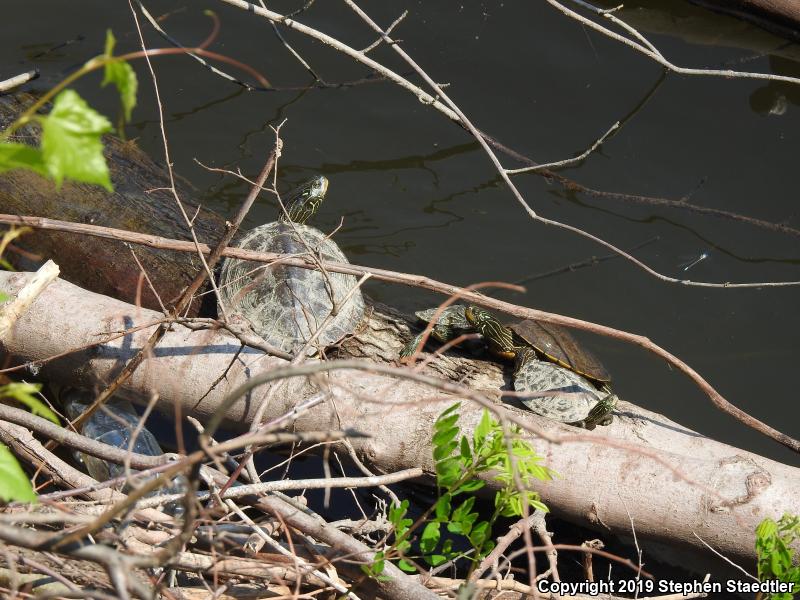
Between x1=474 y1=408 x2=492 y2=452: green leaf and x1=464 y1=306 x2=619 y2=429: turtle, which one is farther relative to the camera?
x1=464 y1=306 x2=619 y2=429: turtle

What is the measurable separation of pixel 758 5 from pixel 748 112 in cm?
84

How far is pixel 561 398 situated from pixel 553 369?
0.18 meters

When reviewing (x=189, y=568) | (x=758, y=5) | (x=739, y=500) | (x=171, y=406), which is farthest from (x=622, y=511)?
(x=758, y=5)

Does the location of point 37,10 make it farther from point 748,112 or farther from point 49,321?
point 748,112

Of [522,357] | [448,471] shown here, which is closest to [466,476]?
[448,471]

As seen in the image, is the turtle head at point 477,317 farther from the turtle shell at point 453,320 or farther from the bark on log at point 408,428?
the bark on log at point 408,428

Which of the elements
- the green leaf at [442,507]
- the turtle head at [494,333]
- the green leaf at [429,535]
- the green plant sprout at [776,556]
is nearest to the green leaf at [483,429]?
the green leaf at [442,507]

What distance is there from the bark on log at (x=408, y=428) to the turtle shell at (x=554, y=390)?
0.31 meters

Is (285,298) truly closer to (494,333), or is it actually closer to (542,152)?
(494,333)

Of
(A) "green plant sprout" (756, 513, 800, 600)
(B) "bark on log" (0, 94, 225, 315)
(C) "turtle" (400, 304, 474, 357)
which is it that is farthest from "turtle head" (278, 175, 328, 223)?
(A) "green plant sprout" (756, 513, 800, 600)

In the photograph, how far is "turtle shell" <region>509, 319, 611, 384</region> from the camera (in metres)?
3.87

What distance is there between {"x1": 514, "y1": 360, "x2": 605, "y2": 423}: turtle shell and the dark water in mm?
895

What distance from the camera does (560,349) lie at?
12.9 feet

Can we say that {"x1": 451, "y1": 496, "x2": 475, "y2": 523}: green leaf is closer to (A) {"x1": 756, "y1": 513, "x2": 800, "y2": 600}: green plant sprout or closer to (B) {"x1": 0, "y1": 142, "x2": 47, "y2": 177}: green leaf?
(A) {"x1": 756, "y1": 513, "x2": 800, "y2": 600}: green plant sprout
